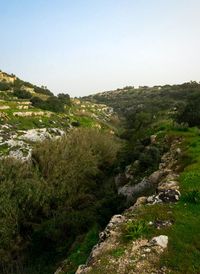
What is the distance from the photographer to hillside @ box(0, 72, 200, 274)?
602 inches

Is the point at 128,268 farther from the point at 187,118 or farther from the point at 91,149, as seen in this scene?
the point at 91,149

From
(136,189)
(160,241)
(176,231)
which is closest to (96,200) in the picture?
(136,189)

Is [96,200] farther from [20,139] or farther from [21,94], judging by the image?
[21,94]

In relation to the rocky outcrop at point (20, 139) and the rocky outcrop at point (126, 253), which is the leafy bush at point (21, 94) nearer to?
the rocky outcrop at point (20, 139)

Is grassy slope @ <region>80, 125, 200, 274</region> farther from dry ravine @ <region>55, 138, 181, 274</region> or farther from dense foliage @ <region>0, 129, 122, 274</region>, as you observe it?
dense foliage @ <region>0, 129, 122, 274</region>

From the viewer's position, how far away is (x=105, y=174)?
46906mm

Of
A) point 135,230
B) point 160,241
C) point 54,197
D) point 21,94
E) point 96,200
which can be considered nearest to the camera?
point 160,241

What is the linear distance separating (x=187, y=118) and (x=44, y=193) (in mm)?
17886

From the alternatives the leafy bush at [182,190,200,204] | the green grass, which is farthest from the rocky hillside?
the leafy bush at [182,190,200,204]

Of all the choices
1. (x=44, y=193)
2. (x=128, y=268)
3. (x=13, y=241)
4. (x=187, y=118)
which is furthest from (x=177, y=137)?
(x=128, y=268)

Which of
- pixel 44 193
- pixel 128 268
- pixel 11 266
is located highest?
pixel 128 268

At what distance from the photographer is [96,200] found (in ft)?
127

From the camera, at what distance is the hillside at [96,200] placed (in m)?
15.3

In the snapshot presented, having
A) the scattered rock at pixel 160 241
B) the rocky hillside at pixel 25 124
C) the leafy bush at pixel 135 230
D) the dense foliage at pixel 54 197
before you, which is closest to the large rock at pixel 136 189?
the dense foliage at pixel 54 197
